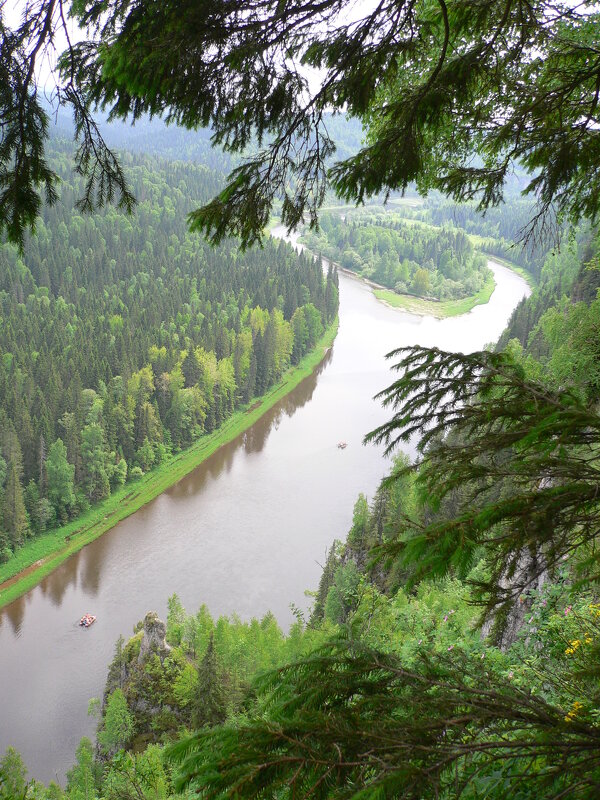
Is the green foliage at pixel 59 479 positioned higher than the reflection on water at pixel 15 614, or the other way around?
the green foliage at pixel 59 479

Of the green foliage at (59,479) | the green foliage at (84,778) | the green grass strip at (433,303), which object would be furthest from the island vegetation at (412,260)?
the green foliage at (84,778)

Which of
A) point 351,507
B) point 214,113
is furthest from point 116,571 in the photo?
point 214,113

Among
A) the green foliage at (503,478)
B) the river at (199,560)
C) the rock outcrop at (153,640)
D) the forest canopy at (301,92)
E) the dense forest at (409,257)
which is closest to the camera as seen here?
the green foliage at (503,478)

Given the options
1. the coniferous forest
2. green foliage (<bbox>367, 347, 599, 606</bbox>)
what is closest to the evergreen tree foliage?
the coniferous forest

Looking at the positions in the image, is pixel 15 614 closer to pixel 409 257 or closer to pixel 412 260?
pixel 412 260

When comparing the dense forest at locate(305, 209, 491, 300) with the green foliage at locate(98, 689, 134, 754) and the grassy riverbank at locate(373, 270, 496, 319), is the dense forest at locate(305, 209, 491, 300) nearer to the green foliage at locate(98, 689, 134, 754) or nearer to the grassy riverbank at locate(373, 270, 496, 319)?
the grassy riverbank at locate(373, 270, 496, 319)

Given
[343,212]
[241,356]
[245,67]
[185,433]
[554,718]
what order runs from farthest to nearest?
1. [343,212]
2. [241,356]
3. [185,433]
4. [245,67]
5. [554,718]

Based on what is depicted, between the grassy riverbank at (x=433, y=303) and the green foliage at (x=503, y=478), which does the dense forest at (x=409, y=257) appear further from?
the green foliage at (x=503, y=478)

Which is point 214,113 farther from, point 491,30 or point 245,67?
point 491,30
